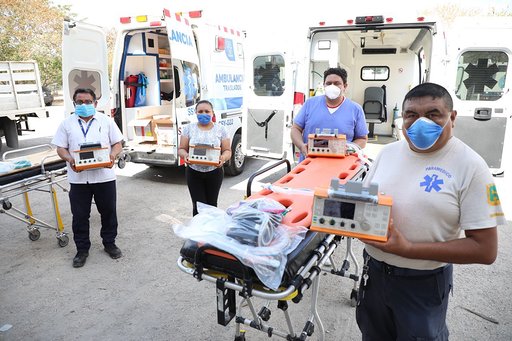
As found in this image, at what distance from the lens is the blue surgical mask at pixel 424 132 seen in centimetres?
140

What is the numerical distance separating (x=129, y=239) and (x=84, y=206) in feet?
2.64

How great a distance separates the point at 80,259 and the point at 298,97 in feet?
10.9

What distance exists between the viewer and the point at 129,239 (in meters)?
4.24

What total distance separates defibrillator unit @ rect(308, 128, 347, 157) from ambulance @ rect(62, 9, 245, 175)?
7.61 ft

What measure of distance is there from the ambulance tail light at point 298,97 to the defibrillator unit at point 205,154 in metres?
1.92

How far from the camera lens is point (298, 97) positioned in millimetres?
5023

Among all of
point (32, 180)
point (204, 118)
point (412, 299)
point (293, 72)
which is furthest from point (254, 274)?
point (293, 72)

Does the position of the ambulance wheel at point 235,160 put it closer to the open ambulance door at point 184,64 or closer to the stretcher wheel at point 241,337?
the open ambulance door at point 184,64

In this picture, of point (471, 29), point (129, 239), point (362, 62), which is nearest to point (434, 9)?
point (362, 62)

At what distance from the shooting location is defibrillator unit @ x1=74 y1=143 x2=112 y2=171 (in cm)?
336

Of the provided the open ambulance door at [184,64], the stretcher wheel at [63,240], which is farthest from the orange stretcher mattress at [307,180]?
the stretcher wheel at [63,240]

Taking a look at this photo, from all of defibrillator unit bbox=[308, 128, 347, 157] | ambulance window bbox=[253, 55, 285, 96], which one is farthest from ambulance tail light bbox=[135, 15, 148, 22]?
defibrillator unit bbox=[308, 128, 347, 157]

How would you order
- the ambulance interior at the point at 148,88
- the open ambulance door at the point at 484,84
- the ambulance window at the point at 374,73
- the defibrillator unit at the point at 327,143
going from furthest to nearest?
the ambulance window at the point at 374,73 < the ambulance interior at the point at 148,88 < the open ambulance door at the point at 484,84 < the defibrillator unit at the point at 327,143

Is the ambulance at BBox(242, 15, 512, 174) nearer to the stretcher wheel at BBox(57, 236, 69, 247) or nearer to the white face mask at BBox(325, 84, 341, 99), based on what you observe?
the white face mask at BBox(325, 84, 341, 99)
